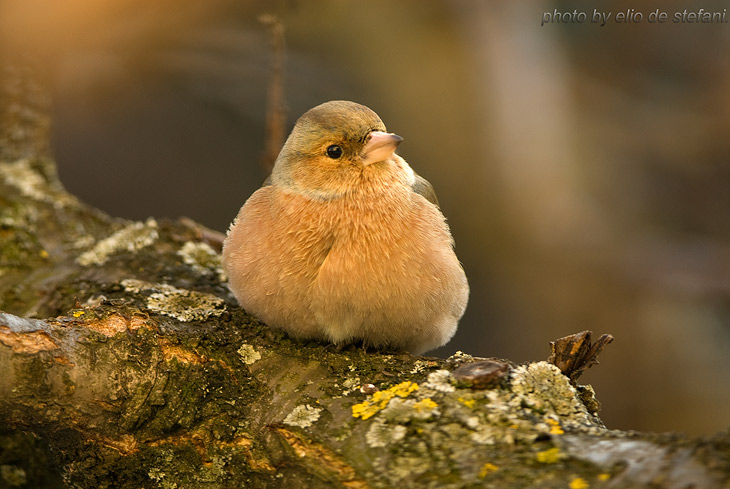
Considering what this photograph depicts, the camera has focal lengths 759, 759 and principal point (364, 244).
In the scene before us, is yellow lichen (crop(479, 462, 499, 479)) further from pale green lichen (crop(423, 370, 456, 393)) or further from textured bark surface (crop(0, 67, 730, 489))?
pale green lichen (crop(423, 370, 456, 393))

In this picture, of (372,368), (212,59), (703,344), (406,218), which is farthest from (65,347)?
(703,344)

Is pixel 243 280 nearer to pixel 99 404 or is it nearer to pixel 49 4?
pixel 99 404

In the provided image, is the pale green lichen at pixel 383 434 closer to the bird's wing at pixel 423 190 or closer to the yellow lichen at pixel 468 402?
the yellow lichen at pixel 468 402

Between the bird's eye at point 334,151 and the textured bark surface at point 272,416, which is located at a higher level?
the bird's eye at point 334,151

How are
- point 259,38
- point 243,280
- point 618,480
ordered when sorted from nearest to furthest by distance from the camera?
1. point 618,480
2. point 243,280
3. point 259,38

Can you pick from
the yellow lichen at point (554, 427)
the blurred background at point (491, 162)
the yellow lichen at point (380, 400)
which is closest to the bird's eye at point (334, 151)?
the yellow lichen at point (380, 400)

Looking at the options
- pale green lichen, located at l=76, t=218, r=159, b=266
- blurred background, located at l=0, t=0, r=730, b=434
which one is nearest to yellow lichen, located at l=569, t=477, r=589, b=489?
pale green lichen, located at l=76, t=218, r=159, b=266

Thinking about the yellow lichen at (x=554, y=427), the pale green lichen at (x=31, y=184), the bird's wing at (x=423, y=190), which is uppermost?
the bird's wing at (x=423, y=190)

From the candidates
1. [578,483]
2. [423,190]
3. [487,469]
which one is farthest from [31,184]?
[578,483]
